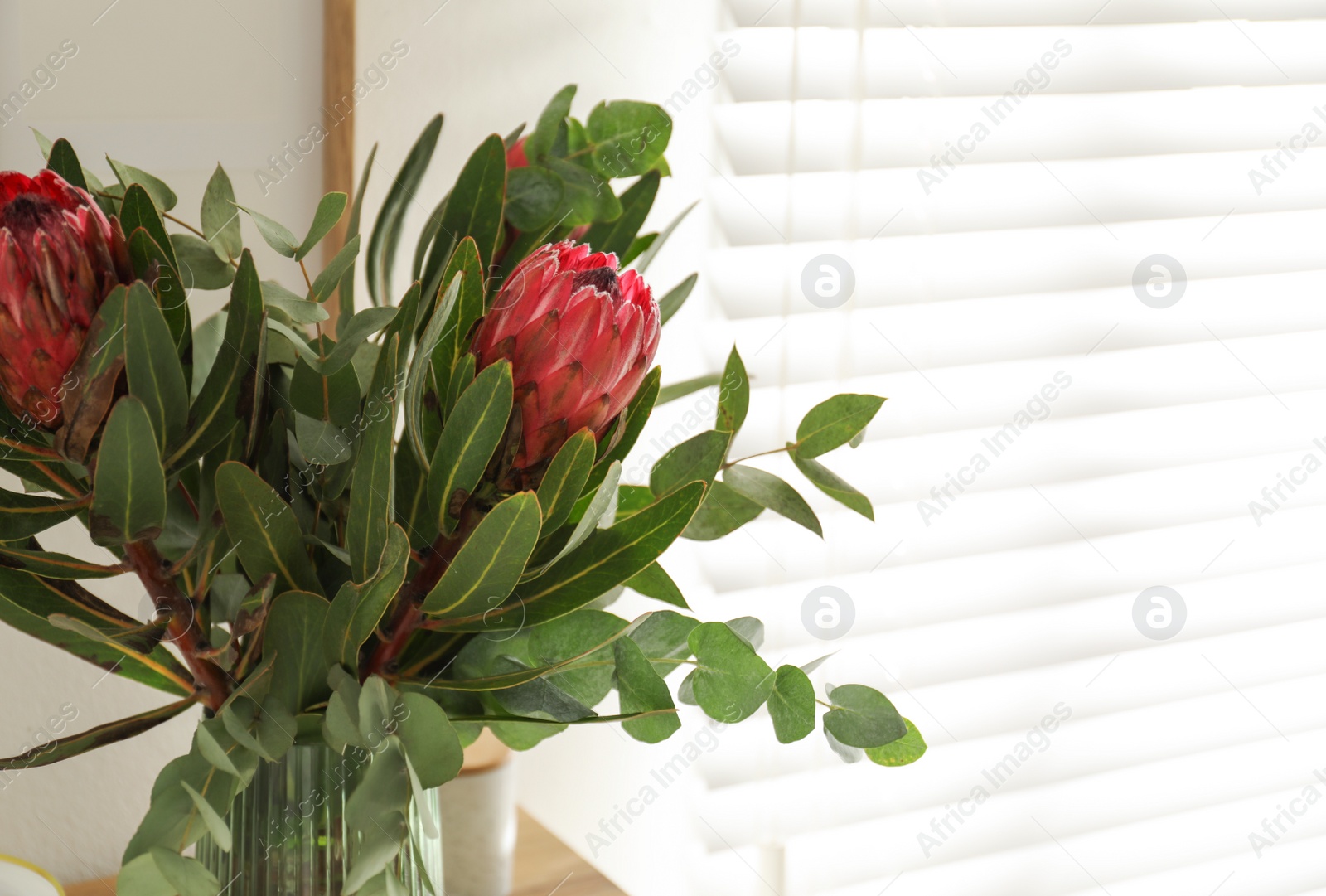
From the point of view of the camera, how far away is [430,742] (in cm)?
37

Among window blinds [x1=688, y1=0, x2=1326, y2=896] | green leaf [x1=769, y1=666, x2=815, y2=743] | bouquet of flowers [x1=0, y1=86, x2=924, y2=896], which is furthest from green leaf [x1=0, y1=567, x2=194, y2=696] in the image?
window blinds [x1=688, y1=0, x2=1326, y2=896]

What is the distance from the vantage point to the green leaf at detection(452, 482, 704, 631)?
15.9 inches

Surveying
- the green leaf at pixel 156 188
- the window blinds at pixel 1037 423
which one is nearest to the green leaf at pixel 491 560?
the green leaf at pixel 156 188

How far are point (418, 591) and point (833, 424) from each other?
20 cm

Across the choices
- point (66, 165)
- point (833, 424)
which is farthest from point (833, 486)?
point (66, 165)

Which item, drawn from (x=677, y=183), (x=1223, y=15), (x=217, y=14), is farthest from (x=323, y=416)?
(x=1223, y=15)

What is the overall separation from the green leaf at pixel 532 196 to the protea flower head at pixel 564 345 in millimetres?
149

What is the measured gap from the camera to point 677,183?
100 cm

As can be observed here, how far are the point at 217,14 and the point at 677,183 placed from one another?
1.38ft

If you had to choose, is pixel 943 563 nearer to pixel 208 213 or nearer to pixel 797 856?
pixel 797 856

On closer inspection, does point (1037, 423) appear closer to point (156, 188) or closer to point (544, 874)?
point (544, 874)

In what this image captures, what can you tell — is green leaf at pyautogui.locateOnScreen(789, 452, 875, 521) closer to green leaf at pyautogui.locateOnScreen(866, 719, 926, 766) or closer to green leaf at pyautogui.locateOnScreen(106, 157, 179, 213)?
green leaf at pyautogui.locateOnScreen(866, 719, 926, 766)

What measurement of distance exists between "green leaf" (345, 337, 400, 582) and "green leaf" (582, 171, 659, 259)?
8.0 inches

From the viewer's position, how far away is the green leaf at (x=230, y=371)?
392 mm
